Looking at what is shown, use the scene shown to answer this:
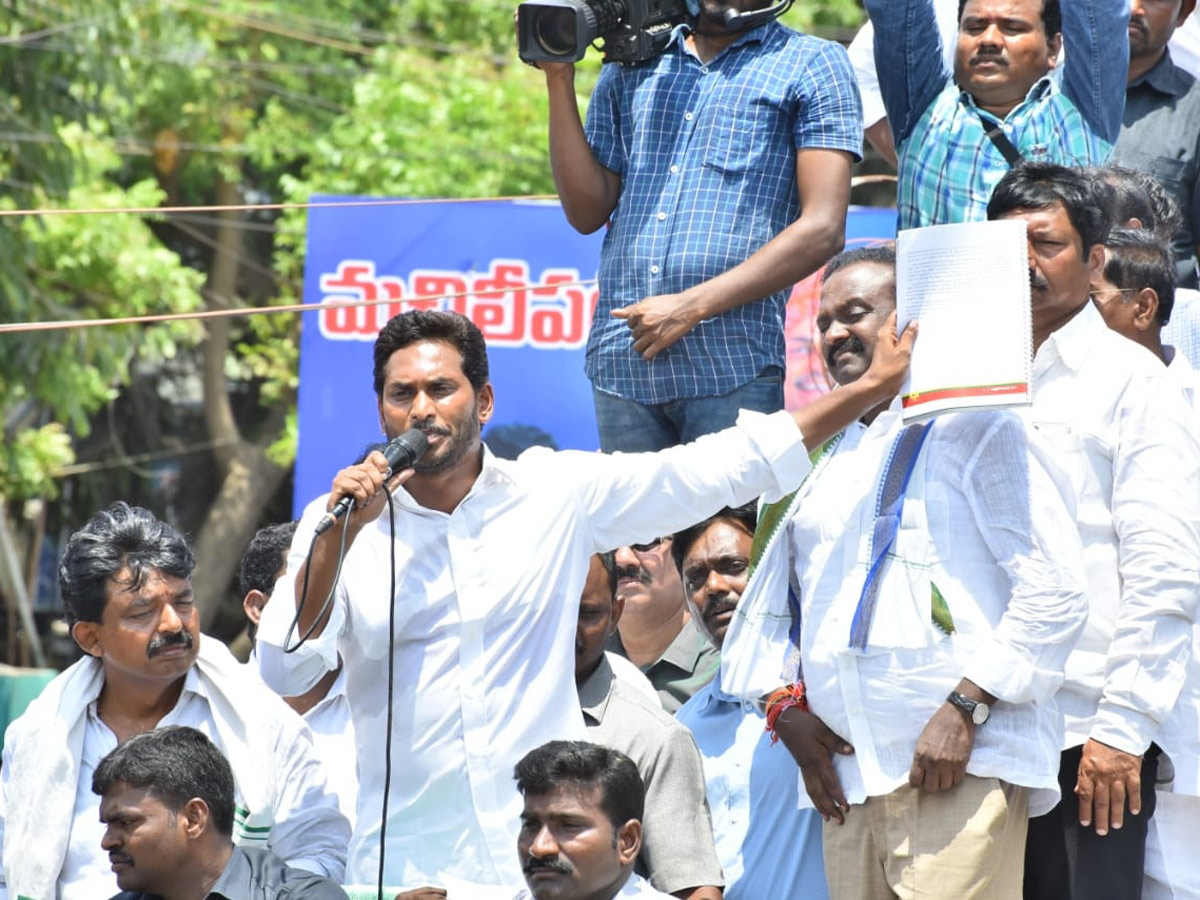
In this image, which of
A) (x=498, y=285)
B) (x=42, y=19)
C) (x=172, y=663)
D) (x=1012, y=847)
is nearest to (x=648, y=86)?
(x=172, y=663)

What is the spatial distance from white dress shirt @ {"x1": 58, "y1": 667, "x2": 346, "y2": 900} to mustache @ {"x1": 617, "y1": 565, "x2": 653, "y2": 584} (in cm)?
134

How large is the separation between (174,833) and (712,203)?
2029 mm

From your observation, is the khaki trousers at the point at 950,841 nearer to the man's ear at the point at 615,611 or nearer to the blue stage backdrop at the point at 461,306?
the man's ear at the point at 615,611

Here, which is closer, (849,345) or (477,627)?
(477,627)

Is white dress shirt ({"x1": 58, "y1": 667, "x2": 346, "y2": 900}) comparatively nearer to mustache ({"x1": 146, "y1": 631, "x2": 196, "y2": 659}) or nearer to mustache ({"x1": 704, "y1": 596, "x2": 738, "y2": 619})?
mustache ({"x1": 146, "y1": 631, "x2": 196, "y2": 659})

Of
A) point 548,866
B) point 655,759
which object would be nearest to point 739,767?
point 655,759

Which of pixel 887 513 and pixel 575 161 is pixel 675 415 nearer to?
pixel 575 161

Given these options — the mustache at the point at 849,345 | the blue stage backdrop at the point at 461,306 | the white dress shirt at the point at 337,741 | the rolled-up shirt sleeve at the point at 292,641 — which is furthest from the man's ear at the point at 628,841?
the blue stage backdrop at the point at 461,306

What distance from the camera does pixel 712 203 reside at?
4926 mm

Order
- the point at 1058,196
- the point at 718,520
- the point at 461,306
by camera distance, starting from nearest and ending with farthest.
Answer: the point at 1058,196, the point at 718,520, the point at 461,306

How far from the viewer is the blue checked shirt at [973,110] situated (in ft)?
15.9

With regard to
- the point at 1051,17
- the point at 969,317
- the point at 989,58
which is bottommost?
the point at 969,317

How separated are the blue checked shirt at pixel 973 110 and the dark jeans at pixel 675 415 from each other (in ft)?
2.00

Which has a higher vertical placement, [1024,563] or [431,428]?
[431,428]
